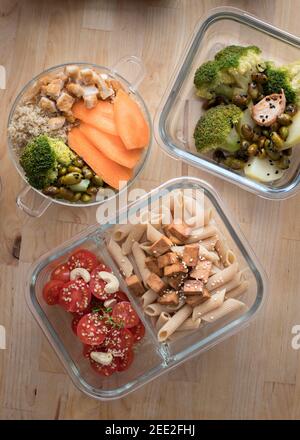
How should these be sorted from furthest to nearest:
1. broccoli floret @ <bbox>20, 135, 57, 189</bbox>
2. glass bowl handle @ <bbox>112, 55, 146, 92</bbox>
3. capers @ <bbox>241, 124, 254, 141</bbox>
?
glass bowl handle @ <bbox>112, 55, 146, 92</bbox> → capers @ <bbox>241, 124, 254, 141</bbox> → broccoli floret @ <bbox>20, 135, 57, 189</bbox>

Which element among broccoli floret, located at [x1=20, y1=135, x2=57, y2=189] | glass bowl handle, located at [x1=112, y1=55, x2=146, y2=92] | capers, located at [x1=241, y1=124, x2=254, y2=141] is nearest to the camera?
broccoli floret, located at [x1=20, y1=135, x2=57, y2=189]

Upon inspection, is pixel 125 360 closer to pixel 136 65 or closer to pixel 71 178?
pixel 71 178

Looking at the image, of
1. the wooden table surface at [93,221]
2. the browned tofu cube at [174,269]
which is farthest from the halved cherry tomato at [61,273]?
the browned tofu cube at [174,269]

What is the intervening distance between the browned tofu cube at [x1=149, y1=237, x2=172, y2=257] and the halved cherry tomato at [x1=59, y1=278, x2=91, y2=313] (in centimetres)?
24

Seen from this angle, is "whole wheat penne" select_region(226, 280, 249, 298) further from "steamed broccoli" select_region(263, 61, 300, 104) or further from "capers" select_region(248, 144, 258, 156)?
"steamed broccoli" select_region(263, 61, 300, 104)

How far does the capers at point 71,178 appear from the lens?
5.68 ft

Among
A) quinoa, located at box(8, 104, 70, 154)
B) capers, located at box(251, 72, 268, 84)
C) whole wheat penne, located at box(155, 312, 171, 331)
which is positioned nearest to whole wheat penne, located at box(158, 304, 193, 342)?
whole wheat penne, located at box(155, 312, 171, 331)

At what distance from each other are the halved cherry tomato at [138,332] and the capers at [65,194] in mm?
459

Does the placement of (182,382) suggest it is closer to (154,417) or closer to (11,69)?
(154,417)

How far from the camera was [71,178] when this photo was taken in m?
1.73

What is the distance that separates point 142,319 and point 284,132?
2.46 feet

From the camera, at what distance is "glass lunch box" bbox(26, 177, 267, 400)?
5.95 ft

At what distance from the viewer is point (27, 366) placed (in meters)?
1.92

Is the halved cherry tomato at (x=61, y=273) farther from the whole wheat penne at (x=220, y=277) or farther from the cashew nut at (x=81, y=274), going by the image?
the whole wheat penne at (x=220, y=277)
